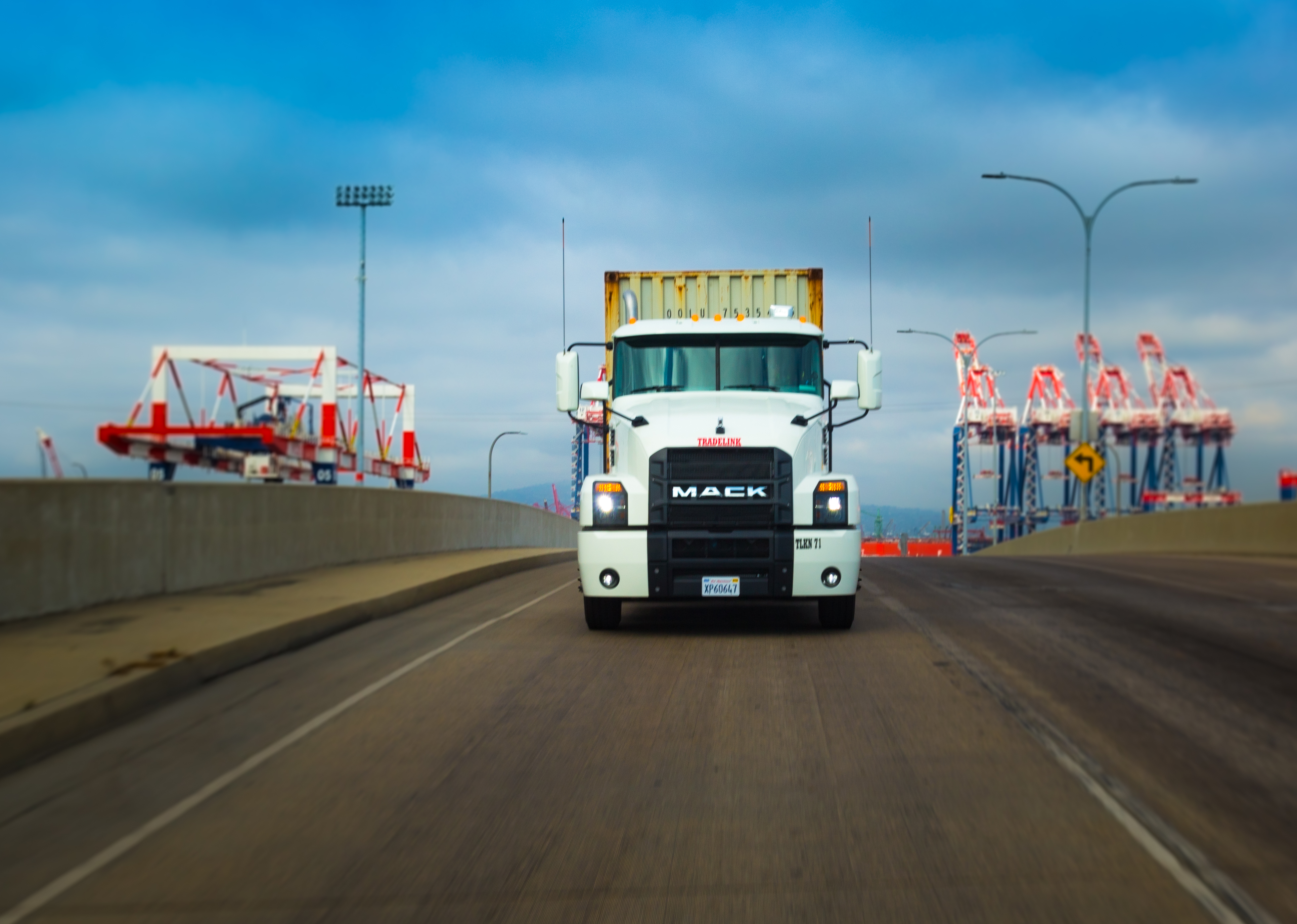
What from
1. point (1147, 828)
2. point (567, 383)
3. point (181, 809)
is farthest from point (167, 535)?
point (1147, 828)

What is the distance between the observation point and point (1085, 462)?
115ft

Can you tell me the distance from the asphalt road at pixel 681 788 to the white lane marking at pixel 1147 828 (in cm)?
4

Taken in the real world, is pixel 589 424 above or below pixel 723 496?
above

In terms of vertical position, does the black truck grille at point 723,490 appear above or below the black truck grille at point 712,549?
above

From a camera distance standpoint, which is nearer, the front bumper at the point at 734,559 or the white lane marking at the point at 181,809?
the white lane marking at the point at 181,809

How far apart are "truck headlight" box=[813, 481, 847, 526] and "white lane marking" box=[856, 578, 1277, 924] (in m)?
2.81

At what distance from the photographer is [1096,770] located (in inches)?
236

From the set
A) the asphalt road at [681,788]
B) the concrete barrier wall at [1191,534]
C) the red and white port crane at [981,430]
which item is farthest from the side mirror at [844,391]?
the red and white port crane at [981,430]

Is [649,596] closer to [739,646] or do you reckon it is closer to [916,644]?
[739,646]

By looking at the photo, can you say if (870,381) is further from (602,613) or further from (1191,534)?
(1191,534)

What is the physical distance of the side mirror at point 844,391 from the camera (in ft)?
39.7

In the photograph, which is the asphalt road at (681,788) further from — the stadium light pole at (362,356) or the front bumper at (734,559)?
the stadium light pole at (362,356)

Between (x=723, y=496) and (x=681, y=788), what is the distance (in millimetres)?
5337

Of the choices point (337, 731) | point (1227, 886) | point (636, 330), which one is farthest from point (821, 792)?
point (636, 330)
